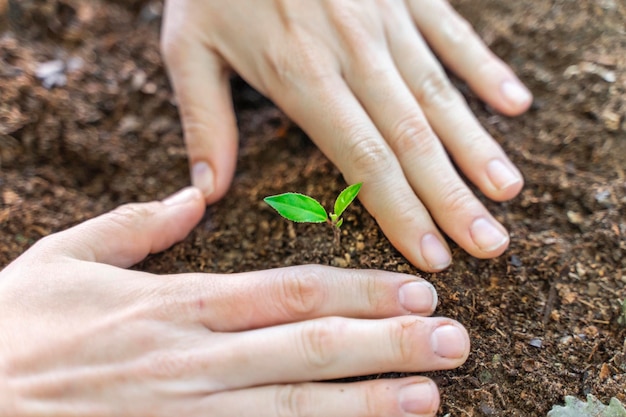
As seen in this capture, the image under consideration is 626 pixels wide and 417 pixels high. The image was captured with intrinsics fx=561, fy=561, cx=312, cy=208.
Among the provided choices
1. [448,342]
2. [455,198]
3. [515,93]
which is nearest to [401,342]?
[448,342]

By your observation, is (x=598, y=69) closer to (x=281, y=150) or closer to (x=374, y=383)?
(x=281, y=150)

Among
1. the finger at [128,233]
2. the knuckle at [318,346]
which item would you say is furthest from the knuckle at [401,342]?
the finger at [128,233]

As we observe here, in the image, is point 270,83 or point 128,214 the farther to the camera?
point 270,83

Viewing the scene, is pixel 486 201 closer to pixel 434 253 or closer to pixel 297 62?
pixel 434 253

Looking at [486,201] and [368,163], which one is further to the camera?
[486,201]

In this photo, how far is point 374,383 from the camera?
1261 mm

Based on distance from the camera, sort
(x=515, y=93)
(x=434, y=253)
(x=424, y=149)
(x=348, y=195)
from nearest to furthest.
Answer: (x=348, y=195) → (x=434, y=253) → (x=424, y=149) → (x=515, y=93)

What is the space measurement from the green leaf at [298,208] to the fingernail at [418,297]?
0.27 metres

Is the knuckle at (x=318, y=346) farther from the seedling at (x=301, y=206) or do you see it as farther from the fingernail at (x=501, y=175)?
the fingernail at (x=501, y=175)

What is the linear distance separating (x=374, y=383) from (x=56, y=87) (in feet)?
5.36

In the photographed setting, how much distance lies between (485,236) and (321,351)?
0.59 m

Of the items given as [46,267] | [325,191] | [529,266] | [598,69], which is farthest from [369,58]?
[46,267]

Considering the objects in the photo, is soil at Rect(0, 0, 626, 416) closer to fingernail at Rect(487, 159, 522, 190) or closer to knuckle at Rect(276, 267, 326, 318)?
fingernail at Rect(487, 159, 522, 190)

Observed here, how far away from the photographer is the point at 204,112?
181 cm
